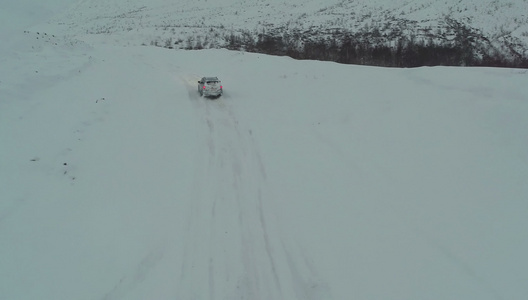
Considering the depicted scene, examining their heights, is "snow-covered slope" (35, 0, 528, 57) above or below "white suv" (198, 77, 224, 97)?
above

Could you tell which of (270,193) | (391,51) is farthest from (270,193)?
(391,51)

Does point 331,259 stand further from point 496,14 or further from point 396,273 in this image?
point 496,14

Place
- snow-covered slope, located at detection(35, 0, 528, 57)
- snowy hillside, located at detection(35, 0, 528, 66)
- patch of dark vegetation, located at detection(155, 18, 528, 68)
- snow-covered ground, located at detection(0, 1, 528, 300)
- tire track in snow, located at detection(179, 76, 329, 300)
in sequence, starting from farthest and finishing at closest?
snow-covered slope, located at detection(35, 0, 528, 57)
snowy hillside, located at detection(35, 0, 528, 66)
patch of dark vegetation, located at detection(155, 18, 528, 68)
snow-covered ground, located at detection(0, 1, 528, 300)
tire track in snow, located at detection(179, 76, 329, 300)

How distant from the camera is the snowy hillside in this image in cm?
3278

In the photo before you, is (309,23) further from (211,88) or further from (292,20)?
(211,88)

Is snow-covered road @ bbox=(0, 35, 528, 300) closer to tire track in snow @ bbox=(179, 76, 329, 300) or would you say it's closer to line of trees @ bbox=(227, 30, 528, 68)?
tire track in snow @ bbox=(179, 76, 329, 300)

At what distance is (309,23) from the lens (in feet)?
145

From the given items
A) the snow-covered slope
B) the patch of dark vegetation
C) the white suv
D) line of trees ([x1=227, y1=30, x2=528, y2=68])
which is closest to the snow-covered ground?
the white suv

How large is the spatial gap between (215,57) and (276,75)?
12.9 metres

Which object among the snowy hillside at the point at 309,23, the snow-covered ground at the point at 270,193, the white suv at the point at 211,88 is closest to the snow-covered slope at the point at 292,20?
the snowy hillside at the point at 309,23

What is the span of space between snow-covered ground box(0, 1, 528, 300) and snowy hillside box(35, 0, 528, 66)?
21589 millimetres

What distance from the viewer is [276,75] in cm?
2206

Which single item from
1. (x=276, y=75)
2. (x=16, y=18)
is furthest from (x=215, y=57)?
(x=16, y=18)

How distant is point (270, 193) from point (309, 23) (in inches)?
1575
